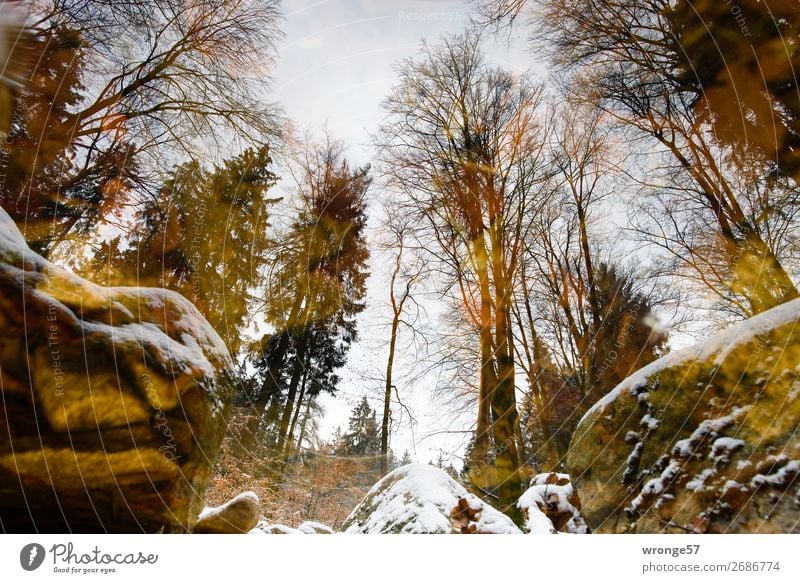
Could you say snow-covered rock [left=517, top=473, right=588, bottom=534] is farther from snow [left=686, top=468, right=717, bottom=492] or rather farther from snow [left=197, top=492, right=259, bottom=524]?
snow [left=197, top=492, right=259, bottom=524]

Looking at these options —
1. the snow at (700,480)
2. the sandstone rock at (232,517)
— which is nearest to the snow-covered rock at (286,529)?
the sandstone rock at (232,517)

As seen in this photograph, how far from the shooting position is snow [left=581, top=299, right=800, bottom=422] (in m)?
3.00

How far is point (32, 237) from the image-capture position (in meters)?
3.71

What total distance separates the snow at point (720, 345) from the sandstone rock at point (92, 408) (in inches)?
185

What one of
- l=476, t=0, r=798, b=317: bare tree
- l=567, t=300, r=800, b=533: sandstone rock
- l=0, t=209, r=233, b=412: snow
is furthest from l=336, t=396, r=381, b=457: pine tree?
l=476, t=0, r=798, b=317: bare tree

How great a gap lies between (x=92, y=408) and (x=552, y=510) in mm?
4963

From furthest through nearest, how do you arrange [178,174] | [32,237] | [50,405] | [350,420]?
[350,420]
[178,174]
[32,237]
[50,405]

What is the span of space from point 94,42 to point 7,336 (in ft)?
13.0

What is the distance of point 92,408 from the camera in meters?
3.07

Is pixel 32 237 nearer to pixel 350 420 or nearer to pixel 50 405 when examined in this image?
pixel 50 405

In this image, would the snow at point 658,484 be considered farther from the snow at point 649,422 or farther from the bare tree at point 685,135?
the bare tree at point 685,135

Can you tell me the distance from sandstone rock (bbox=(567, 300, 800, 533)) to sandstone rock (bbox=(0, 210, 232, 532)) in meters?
4.44

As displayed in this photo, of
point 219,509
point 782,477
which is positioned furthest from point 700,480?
point 219,509
